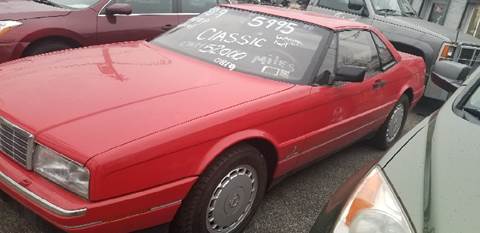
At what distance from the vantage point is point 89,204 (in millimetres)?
2129

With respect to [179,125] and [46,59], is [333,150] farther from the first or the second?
[46,59]

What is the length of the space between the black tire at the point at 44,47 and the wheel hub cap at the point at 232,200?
312 cm

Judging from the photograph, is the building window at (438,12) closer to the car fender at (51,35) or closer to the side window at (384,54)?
the side window at (384,54)

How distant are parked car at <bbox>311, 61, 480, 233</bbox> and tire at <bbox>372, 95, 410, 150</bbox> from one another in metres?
2.36

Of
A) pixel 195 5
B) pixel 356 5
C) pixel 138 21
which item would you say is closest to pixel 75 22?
pixel 138 21

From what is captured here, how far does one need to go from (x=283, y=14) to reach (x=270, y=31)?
0.32 metres

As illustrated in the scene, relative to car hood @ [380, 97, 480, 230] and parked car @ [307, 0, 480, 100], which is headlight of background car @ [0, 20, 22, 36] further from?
parked car @ [307, 0, 480, 100]

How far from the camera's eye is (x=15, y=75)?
9.44ft

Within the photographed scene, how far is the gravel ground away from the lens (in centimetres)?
284

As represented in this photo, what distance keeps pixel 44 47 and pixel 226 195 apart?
10.5 ft

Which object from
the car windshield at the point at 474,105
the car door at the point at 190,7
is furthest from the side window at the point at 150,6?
the car windshield at the point at 474,105

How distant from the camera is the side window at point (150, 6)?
586cm

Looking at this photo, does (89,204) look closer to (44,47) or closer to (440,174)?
(440,174)

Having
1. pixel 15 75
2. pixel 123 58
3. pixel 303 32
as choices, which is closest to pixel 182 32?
pixel 123 58
